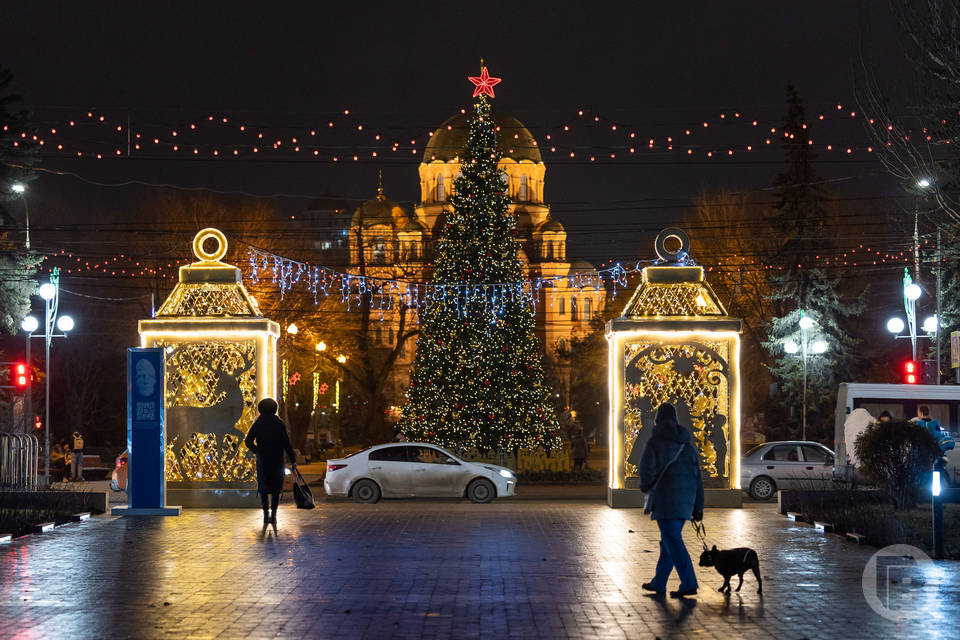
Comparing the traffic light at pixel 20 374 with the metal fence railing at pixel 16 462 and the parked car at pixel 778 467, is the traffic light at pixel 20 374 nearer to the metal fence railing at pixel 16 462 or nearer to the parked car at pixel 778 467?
the metal fence railing at pixel 16 462

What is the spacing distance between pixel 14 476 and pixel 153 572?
12.5m

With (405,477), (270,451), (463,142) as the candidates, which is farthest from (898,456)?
(463,142)

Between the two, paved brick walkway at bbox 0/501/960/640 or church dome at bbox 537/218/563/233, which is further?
church dome at bbox 537/218/563/233

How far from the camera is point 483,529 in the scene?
19.5 meters

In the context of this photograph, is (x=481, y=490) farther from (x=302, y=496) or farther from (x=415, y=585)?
(x=415, y=585)

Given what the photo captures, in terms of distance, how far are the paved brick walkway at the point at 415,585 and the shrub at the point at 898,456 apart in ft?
5.27

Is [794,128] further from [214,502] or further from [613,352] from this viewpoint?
[214,502]

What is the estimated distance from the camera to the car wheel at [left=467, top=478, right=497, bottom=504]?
27844 mm

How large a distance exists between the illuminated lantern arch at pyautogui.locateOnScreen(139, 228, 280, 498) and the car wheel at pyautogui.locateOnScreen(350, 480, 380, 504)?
3.71m

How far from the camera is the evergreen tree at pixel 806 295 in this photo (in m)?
51.1

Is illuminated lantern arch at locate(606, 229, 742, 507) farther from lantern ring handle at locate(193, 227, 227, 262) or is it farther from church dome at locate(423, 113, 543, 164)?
church dome at locate(423, 113, 543, 164)

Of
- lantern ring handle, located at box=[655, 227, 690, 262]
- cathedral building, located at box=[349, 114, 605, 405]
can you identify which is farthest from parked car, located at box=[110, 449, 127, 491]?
cathedral building, located at box=[349, 114, 605, 405]

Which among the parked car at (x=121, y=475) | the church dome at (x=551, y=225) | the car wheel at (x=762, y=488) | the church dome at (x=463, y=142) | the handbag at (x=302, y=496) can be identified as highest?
the church dome at (x=463, y=142)

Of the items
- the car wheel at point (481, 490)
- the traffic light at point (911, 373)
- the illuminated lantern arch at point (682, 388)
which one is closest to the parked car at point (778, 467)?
the illuminated lantern arch at point (682, 388)
